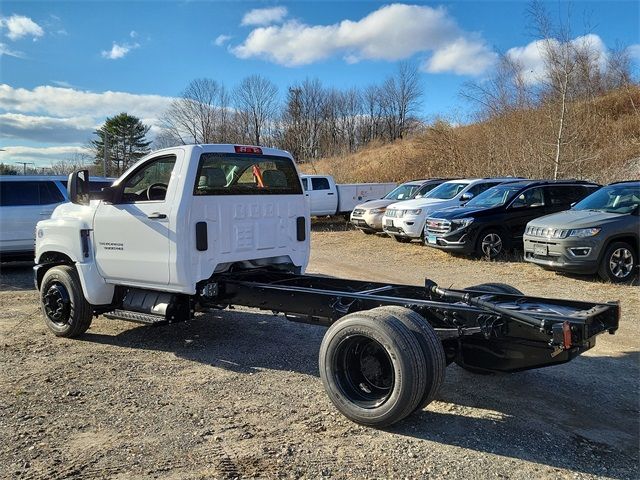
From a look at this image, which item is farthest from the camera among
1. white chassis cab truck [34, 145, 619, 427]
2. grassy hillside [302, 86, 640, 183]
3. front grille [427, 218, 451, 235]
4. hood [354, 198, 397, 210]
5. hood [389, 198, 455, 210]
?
grassy hillside [302, 86, 640, 183]

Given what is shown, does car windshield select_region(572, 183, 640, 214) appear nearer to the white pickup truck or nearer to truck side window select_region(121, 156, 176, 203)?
truck side window select_region(121, 156, 176, 203)

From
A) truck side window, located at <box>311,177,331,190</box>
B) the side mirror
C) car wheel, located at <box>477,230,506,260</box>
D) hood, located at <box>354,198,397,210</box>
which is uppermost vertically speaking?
truck side window, located at <box>311,177,331,190</box>

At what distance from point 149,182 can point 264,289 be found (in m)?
1.82

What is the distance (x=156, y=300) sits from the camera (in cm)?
569

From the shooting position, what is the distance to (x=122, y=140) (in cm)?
5684

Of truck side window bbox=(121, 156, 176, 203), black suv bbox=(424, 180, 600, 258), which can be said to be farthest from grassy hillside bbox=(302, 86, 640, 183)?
truck side window bbox=(121, 156, 176, 203)

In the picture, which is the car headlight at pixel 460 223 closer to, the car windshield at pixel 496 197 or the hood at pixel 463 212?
the hood at pixel 463 212

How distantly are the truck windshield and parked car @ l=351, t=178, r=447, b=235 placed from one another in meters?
10.9

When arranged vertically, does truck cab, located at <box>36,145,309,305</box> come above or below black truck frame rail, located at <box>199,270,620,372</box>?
above

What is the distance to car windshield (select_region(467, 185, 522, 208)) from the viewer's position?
12.6 m

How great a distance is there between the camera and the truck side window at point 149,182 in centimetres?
563

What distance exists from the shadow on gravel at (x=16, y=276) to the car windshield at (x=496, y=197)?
982 centimetres

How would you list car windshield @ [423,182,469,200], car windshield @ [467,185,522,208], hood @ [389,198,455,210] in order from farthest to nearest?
car windshield @ [423,182,469,200], hood @ [389,198,455,210], car windshield @ [467,185,522,208]

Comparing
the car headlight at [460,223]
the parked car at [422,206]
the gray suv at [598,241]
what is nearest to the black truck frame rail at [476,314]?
the gray suv at [598,241]
